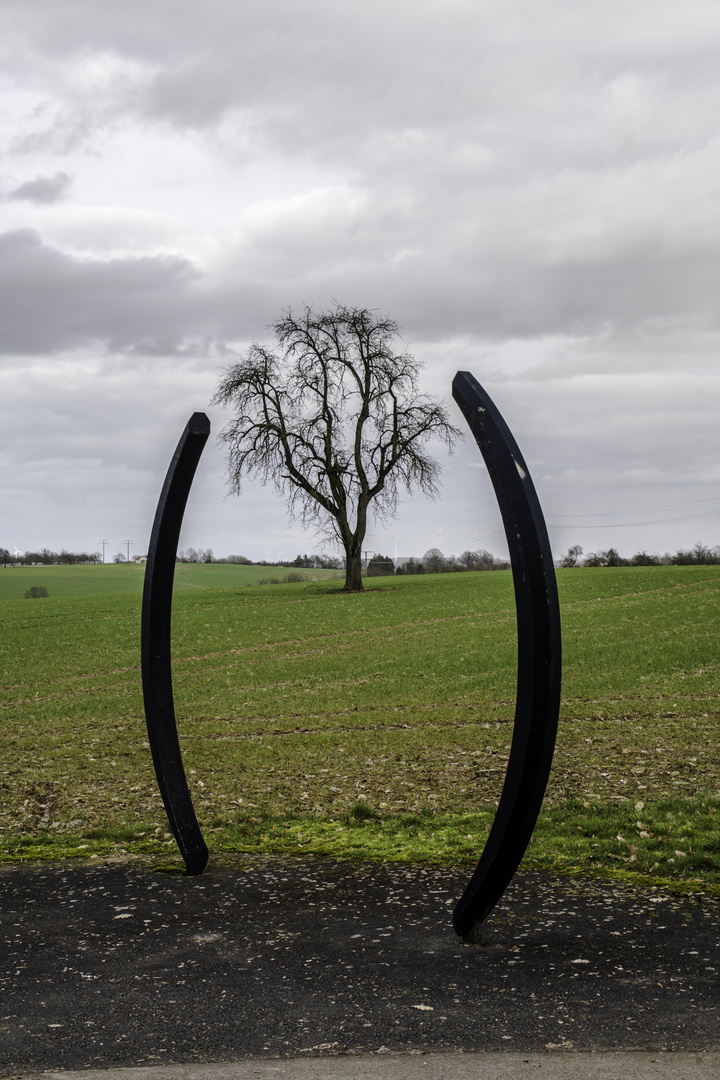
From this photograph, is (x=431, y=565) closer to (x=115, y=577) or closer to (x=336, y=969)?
(x=115, y=577)

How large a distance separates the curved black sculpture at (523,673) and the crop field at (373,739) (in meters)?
1.75

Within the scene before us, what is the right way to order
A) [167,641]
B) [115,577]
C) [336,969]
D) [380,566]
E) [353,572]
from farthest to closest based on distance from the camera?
[115,577]
[380,566]
[353,572]
[167,641]
[336,969]

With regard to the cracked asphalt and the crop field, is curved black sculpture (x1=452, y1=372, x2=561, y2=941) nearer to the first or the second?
the cracked asphalt

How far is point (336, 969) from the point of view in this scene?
5203 mm

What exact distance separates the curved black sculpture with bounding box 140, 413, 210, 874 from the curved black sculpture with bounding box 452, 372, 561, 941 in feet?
8.40

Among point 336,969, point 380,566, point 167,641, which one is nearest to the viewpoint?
point 336,969

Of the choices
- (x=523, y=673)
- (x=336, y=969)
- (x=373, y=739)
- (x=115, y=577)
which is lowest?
(x=373, y=739)

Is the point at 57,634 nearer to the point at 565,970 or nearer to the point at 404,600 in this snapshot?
the point at 404,600

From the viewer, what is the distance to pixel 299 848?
25.6 feet

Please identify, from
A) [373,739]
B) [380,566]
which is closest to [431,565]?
[380,566]

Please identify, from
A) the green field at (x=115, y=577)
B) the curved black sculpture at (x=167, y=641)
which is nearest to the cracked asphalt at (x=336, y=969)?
the curved black sculpture at (x=167, y=641)

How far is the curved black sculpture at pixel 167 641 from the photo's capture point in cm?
713

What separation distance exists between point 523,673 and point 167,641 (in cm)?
337

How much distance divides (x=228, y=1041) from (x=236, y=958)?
1.01 metres
